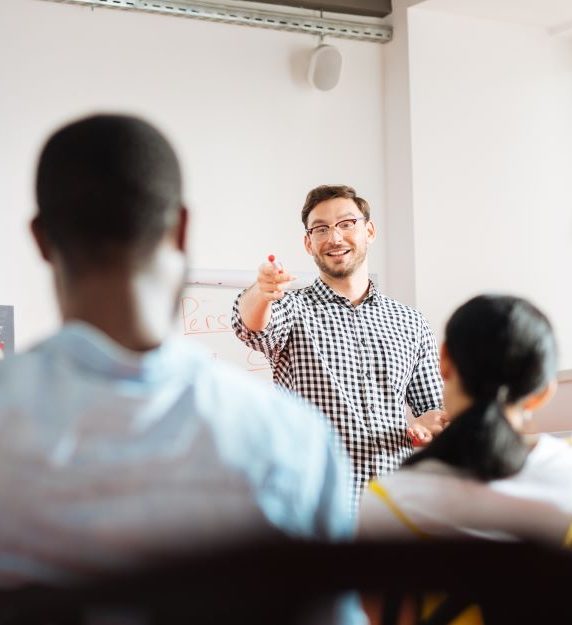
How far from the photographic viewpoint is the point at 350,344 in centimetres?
279

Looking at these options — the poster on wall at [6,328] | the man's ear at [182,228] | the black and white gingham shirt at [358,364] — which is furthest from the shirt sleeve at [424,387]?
the man's ear at [182,228]

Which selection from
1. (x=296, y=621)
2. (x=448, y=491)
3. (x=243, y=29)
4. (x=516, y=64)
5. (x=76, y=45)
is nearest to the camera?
(x=296, y=621)

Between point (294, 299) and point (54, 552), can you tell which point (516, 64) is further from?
point (54, 552)

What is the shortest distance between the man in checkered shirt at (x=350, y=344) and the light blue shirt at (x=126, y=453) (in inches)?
63.2

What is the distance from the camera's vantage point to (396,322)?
2898 millimetres

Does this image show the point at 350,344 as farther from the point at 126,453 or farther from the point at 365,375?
the point at 126,453

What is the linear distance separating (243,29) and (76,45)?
0.76 m

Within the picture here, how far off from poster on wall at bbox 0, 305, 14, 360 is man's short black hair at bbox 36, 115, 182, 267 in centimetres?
295

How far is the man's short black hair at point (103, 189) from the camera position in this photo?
0.86 metres

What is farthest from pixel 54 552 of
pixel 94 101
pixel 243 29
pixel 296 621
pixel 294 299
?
pixel 243 29

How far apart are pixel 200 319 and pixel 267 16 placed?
138cm

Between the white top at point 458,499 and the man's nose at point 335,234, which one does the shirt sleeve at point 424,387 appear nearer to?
the man's nose at point 335,234

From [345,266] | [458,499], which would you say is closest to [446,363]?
[458,499]

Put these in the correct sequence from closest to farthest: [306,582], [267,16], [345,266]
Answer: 1. [306,582]
2. [345,266]
3. [267,16]
